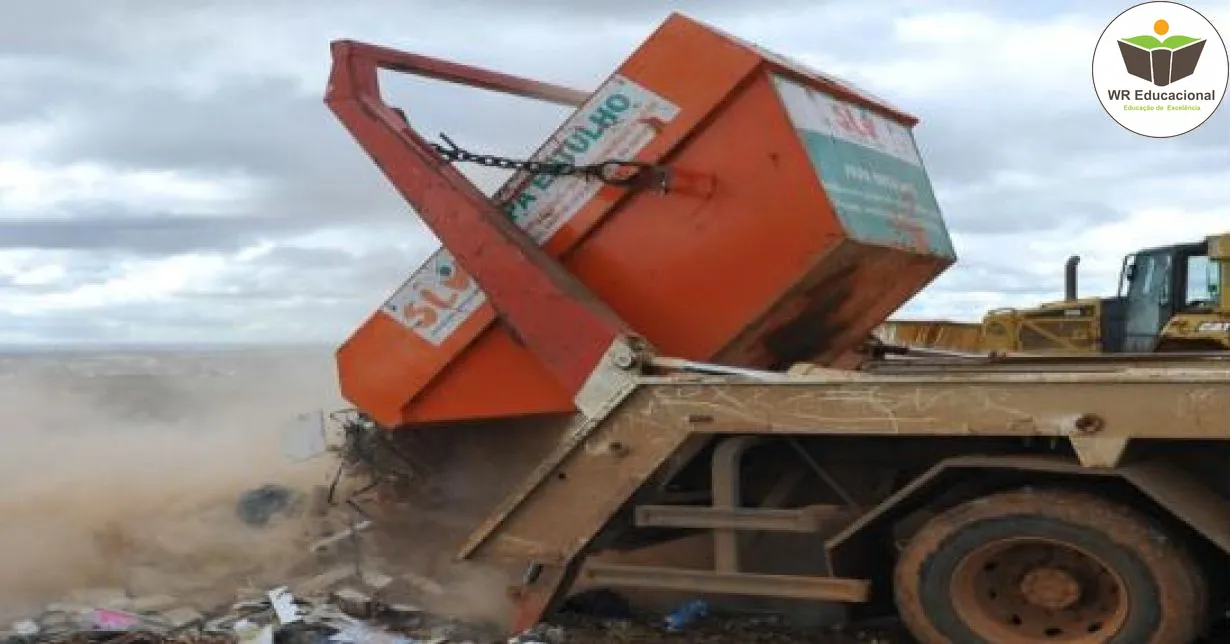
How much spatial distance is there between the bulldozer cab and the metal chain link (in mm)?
9212

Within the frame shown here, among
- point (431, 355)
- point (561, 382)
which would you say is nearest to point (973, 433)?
point (561, 382)

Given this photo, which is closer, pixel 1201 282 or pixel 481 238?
pixel 481 238

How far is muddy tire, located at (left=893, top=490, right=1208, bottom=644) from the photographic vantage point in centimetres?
429

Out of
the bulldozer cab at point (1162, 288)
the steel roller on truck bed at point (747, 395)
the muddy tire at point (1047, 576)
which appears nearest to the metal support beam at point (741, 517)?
the steel roller on truck bed at point (747, 395)

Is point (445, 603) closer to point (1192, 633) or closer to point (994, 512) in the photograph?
point (994, 512)

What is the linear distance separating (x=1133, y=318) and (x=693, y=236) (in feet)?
32.7

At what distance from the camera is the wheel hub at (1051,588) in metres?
4.48

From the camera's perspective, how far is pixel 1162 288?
13.5 metres

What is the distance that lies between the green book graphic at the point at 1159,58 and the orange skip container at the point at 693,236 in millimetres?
3834

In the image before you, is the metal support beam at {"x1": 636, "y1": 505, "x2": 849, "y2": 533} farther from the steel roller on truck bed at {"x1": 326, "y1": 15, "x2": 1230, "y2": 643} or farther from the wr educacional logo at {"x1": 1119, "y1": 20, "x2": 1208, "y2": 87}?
the wr educacional logo at {"x1": 1119, "y1": 20, "x2": 1208, "y2": 87}

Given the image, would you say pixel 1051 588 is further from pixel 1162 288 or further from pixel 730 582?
pixel 1162 288

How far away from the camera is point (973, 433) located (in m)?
4.38

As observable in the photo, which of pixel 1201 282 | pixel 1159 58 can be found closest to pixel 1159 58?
pixel 1159 58

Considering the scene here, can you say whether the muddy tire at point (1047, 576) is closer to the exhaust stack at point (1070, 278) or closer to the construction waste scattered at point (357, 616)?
the construction waste scattered at point (357, 616)
